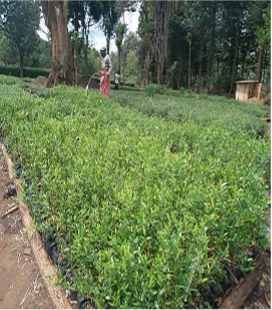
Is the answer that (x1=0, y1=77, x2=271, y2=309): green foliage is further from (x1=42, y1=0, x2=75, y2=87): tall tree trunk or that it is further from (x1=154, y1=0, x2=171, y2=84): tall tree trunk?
(x1=154, y1=0, x2=171, y2=84): tall tree trunk

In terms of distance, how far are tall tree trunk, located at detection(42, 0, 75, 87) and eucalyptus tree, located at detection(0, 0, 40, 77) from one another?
900 cm

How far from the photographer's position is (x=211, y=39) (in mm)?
18766

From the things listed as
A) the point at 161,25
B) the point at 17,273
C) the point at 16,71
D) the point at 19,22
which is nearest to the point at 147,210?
the point at 17,273

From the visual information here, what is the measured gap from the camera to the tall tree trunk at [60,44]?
33.6ft

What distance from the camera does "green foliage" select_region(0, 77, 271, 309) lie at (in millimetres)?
1288

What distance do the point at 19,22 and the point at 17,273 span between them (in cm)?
1969

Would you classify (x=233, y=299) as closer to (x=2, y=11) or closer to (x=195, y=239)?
(x=195, y=239)

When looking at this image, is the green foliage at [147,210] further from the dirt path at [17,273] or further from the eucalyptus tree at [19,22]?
the eucalyptus tree at [19,22]

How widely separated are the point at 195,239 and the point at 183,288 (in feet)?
0.80

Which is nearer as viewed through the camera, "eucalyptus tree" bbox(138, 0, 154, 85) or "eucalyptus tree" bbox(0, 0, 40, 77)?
"eucalyptus tree" bbox(138, 0, 154, 85)

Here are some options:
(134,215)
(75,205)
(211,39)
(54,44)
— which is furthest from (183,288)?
(211,39)

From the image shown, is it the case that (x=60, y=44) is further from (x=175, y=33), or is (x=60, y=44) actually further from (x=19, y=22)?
(x=175, y=33)

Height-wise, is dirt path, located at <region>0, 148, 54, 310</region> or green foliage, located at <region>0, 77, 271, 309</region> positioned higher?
green foliage, located at <region>0, 77, 271, 309</region>

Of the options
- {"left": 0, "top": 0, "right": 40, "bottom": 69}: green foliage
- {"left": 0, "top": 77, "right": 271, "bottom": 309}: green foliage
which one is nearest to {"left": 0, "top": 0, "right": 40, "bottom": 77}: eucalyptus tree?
{"left": 0, "top": 0, "right": 40, "bottom": 69}: green foliage
